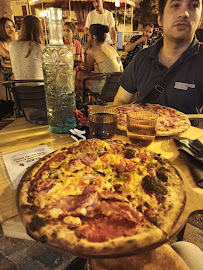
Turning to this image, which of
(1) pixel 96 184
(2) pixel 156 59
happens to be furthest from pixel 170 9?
(1) pixel 96 184

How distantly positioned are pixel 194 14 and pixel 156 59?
0.57m

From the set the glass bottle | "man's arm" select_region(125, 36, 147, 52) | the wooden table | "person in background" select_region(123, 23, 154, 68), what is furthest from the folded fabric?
"man's arm" select_region(125, 36, 147, 52)

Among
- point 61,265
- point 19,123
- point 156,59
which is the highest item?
point 156,59

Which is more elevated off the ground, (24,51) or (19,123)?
(24,51)

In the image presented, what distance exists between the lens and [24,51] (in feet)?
11.2

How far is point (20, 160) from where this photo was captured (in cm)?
124

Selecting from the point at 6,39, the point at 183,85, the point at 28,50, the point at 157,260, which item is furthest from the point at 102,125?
the point at 6,39

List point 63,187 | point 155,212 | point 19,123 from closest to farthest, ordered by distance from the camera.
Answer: point 155,212 < point 63,187 < point 19,123

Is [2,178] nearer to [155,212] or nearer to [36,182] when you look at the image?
[36,182]

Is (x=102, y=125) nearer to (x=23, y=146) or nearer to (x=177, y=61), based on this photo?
(x=23, y=146)

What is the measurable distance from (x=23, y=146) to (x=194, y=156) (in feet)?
3.56

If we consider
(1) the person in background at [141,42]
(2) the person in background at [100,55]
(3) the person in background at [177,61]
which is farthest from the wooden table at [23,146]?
(1) the person in background at [141,42]

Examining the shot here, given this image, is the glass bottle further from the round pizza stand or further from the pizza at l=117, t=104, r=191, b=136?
the round pizza stand

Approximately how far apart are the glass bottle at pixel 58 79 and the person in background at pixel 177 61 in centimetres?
113
